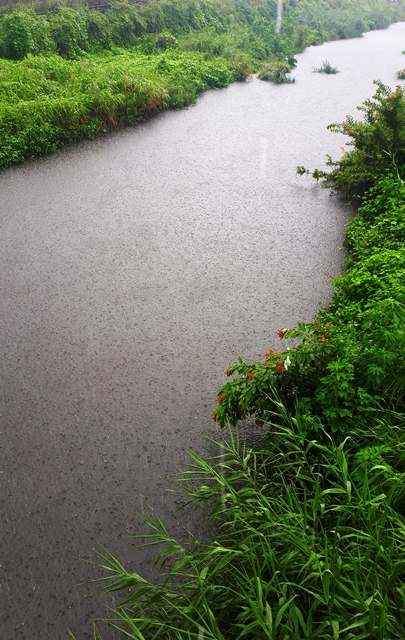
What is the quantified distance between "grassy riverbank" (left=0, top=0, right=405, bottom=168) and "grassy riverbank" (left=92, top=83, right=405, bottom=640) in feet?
15.5

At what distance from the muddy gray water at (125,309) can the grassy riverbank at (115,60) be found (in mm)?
425

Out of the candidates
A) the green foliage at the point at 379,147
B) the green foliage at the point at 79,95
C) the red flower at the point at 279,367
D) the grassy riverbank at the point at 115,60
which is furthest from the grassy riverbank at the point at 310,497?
the grassy riverbank at the point at 115,60

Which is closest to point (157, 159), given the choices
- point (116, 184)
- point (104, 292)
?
point (116, 184)

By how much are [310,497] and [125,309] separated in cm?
240

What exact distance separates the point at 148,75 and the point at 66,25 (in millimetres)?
2283

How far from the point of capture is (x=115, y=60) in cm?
984

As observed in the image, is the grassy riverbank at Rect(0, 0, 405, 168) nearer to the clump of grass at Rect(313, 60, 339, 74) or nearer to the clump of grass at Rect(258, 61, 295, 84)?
the clump of grass at Rect(258, 61, 295, 84)

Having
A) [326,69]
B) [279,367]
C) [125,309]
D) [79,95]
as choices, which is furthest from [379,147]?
[326,69]

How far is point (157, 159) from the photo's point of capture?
23.3 ft

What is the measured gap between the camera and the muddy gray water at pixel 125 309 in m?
2.69

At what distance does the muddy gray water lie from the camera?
2688mm

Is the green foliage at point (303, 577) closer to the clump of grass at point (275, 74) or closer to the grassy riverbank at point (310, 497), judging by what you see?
the grassy riverbank at point (310, 497)

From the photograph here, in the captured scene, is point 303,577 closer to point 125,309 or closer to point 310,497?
point 310,497

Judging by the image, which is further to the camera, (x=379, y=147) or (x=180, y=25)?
(x=180, y=25)
